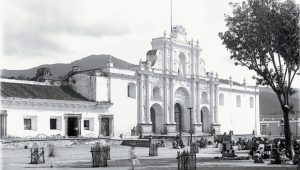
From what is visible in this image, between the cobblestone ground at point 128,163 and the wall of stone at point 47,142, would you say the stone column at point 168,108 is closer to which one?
the wall of stone at point 47,142

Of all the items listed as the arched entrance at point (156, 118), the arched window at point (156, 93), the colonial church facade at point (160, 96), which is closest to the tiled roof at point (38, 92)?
the colonial church facade at point (160, 96)

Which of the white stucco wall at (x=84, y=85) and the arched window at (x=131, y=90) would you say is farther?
the arched window at (x=131, y=90)

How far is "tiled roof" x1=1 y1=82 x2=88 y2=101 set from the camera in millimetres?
34844

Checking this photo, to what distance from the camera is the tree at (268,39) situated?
23.3 m

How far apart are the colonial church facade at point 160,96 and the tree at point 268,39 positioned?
50.1 ft

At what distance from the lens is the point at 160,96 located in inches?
1898

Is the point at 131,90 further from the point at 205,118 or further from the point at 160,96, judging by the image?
the point at 205,118

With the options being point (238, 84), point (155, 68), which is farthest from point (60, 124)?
point (238, 84)

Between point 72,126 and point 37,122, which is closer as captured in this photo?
point 37,122

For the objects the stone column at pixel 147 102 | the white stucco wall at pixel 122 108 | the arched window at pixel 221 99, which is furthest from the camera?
the arched window at pixel 221 99

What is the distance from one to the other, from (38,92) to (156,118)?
628 inches

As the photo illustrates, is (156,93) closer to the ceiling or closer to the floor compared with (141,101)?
closer to the ceiling

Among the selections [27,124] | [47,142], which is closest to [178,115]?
[27,124]

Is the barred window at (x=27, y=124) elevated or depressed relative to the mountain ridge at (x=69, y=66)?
depressed
